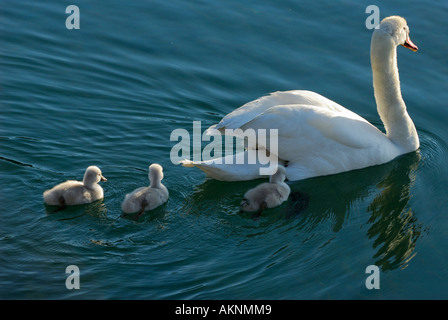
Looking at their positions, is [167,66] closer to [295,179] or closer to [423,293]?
[295,179]

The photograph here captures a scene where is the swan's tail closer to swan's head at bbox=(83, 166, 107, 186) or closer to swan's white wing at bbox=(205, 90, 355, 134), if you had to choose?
swan's white wing at bbox=(205, 90, 355, 134)

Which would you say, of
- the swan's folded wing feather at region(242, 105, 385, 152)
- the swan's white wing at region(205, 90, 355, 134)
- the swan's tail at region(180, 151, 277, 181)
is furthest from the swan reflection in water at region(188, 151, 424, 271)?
the swan's white wing at region(205, 90, 355, 134)

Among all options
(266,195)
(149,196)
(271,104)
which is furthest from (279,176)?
(149,196)

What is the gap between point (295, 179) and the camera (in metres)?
9.45

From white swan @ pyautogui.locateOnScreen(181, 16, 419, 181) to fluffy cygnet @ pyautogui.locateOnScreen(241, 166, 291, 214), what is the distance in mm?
494

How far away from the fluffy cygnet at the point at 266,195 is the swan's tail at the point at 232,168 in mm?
438

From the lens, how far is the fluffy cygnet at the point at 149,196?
827 cm

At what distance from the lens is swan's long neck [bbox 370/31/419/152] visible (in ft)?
32.9

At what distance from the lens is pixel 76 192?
27.4 ft

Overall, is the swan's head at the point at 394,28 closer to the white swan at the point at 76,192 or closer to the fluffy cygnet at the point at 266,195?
the fluffy cygnet at the point at 266,195

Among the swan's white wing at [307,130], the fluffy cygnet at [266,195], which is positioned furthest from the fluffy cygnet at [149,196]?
the swan's white wing at [307,130]

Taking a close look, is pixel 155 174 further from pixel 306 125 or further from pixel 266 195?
pixel 306 125

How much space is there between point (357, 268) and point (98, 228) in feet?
9.16

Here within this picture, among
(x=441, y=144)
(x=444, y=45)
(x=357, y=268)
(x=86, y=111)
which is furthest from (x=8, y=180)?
(x=444, y=45)
